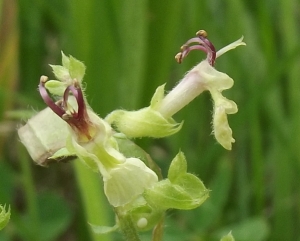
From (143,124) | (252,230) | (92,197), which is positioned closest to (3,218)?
(143,124)

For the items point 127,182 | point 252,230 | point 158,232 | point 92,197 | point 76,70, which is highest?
point 76,70

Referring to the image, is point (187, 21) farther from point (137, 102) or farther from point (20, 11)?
point (20, 11)

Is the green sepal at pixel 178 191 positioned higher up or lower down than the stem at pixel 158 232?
higher up

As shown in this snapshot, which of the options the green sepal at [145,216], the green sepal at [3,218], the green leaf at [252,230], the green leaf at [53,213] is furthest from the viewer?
the green leaf at [53,213]

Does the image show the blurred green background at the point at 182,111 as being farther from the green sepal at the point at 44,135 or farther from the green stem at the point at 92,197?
the green sepal at the point at 44,135

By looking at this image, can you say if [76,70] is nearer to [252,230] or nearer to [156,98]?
[156,98]

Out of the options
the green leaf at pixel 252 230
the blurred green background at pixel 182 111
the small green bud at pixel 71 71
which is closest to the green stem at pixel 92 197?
the blurred green background at pixel 182 111
